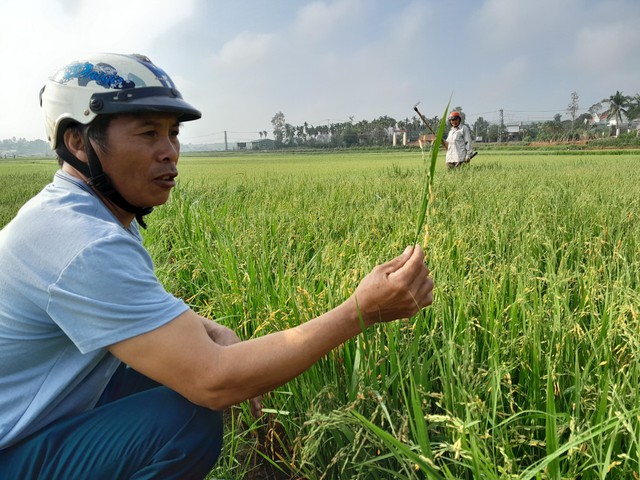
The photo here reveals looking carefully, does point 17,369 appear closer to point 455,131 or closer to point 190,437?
point 190,437

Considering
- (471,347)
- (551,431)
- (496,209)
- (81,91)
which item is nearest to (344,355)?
(471,347)

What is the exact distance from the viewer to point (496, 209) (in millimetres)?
3658

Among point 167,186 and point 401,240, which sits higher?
point 167,186

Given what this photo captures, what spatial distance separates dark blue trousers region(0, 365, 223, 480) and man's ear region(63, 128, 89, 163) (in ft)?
2.23

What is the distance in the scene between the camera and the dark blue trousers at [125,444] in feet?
3.94

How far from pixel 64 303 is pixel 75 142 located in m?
0.55

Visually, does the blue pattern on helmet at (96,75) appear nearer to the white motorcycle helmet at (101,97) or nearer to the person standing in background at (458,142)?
the white motorcycle helmet at (101,97)

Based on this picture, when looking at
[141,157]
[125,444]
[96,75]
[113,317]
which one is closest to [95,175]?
[141,157]

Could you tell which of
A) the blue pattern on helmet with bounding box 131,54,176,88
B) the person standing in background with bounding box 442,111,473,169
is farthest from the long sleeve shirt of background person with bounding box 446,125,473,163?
the blue pattern on helmet with bounding box 131,54,176,88

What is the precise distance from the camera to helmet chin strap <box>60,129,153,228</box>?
1293mm

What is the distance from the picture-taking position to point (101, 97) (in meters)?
1.28

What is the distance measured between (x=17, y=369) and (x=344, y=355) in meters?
0.89

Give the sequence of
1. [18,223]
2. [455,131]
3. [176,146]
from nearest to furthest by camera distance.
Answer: [18,223] < [176,146] < [455,131]

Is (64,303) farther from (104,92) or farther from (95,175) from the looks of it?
(104,92)
